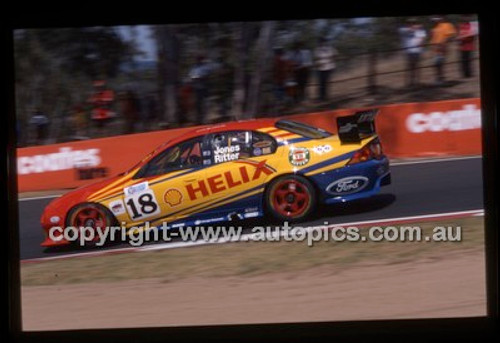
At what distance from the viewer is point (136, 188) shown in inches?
343

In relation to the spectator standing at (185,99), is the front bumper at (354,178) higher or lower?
lower

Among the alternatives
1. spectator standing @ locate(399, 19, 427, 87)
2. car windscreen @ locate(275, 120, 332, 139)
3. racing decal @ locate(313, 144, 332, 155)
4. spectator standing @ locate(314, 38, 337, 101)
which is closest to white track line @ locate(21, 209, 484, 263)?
racing decal @ locate(313, 144, 332, 155)

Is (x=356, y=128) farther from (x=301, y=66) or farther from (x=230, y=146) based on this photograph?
(x=301, y=66)

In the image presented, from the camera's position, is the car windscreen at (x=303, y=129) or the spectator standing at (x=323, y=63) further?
the spectator standing at (x=323, y=63)

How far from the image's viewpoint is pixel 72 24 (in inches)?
223

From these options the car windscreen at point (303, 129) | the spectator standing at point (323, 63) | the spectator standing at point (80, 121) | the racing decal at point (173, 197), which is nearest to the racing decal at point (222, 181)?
the racing decal at point (173, 197)

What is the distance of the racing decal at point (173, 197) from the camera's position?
28.1ft

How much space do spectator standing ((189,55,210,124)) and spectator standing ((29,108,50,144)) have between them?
2.14 metres

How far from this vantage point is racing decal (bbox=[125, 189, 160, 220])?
8.55 m

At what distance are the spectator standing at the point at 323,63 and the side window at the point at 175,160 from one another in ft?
8.55

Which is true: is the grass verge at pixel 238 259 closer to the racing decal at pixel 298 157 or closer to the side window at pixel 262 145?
the racing decal at pixel 298 157

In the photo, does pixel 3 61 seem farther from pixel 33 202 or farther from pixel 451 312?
pixel 451 312

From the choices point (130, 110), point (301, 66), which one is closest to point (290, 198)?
point (301, 66)

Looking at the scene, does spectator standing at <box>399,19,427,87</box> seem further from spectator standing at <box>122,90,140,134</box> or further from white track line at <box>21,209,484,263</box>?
Result: spectator standing at <box>122,90,140,134</box>
